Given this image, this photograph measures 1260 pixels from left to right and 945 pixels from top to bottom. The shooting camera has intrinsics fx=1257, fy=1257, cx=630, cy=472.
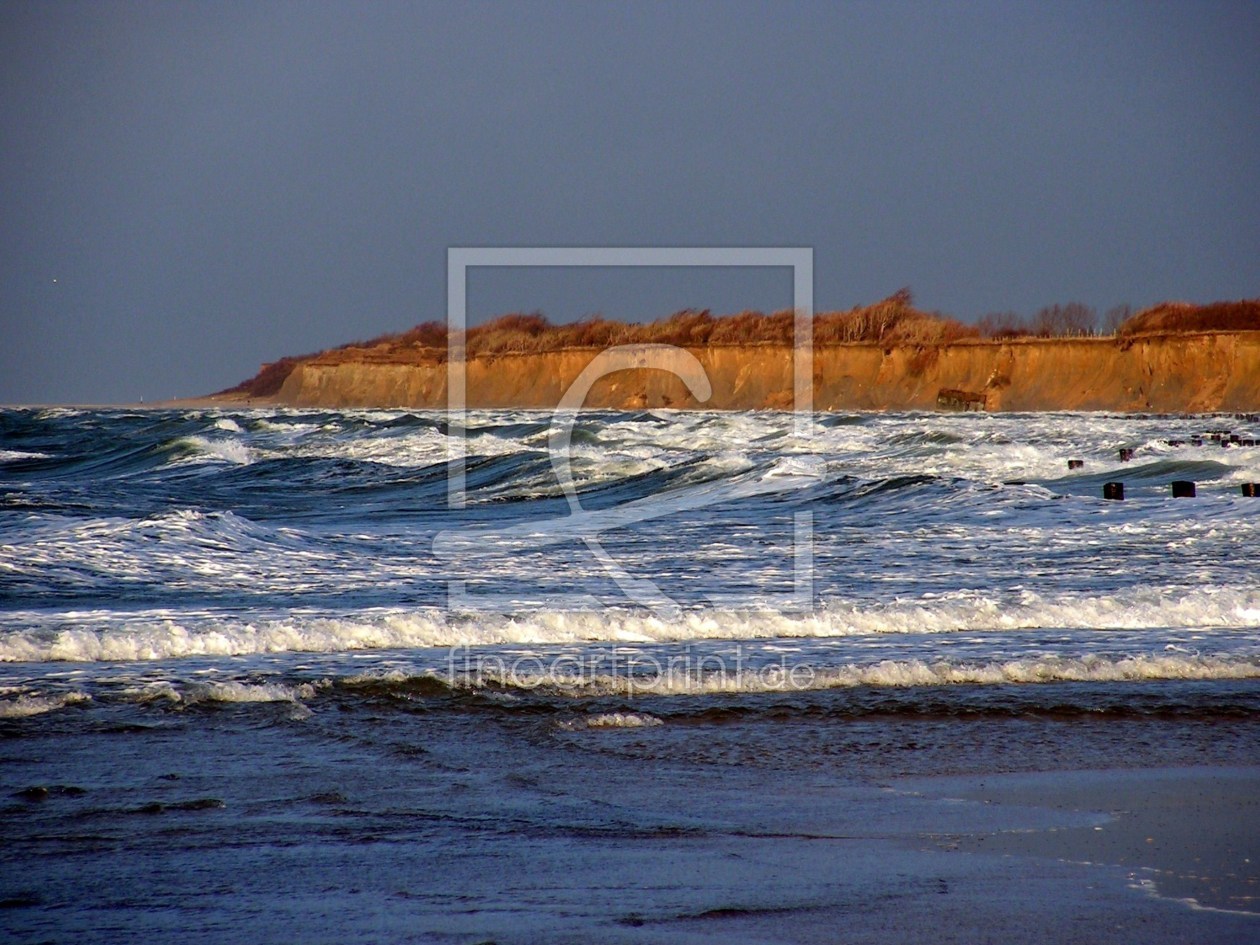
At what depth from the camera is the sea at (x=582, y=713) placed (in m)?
3.33

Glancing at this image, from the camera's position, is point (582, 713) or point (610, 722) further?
point (582, 713)

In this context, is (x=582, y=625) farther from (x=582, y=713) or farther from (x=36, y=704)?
(x=36, y=704)

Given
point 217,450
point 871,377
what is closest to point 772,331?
point 871,377

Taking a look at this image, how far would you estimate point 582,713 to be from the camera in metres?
5.48

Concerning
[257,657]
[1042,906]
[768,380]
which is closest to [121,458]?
[257,657]

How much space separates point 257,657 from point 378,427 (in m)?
32.0

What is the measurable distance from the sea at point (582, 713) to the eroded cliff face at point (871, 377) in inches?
2541

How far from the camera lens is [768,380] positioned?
9175 centimetres

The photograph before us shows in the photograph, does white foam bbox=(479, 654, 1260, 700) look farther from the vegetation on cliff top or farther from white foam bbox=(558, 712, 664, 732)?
the vegetation on cliff top

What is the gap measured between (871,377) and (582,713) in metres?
83.3

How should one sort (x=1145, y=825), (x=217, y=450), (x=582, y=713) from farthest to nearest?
(x=217, y=450), (x=582, y=713), (x=1145, y=825)

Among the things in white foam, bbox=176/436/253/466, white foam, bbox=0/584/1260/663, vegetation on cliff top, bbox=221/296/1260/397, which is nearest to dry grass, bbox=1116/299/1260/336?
vegetation on cliff top, bbox=221/296/1260/397

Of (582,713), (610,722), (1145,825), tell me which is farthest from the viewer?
(582,713)

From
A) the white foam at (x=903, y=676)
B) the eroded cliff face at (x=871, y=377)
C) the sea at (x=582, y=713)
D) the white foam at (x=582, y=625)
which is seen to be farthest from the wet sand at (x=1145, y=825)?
the eroded cliff face at (x=871, y=377)
